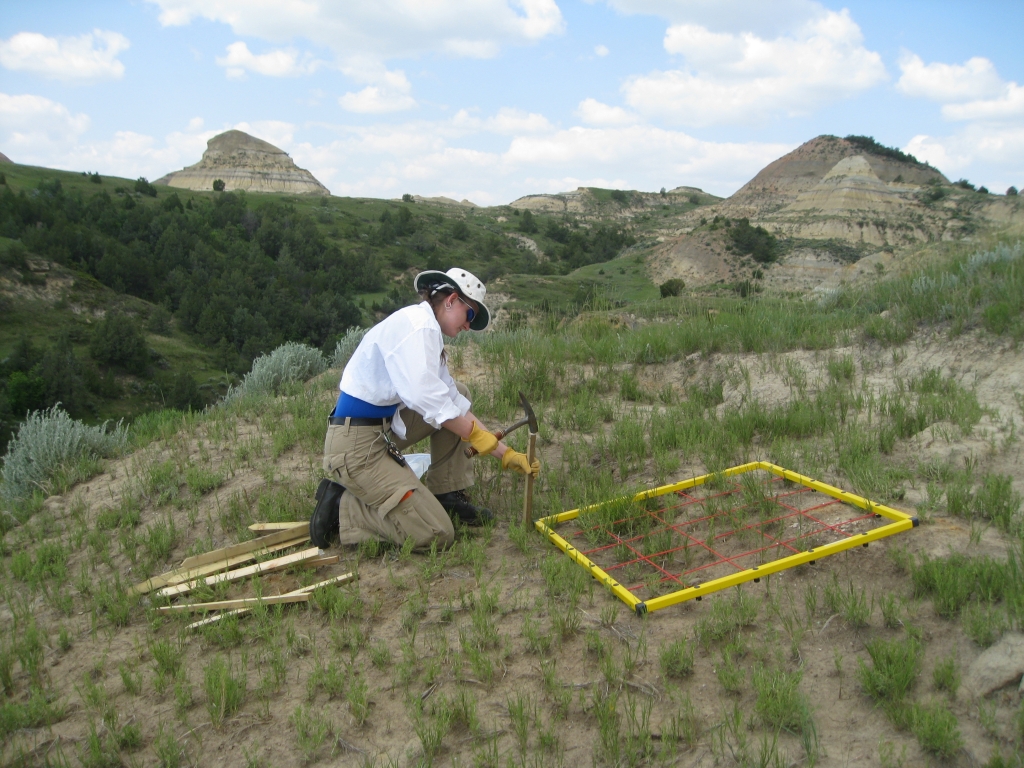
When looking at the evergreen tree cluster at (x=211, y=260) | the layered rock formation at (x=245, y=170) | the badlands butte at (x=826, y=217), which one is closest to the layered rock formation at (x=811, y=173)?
the badlands butte at (x=826, y=217)

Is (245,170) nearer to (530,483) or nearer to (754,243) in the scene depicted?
(754,243)

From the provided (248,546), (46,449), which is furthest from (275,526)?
(46,449)

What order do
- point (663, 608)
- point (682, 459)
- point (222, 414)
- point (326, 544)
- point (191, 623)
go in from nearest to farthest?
point (663, 608), point (191, 623), point (326, 544), point (682, 459), point (222, 414)

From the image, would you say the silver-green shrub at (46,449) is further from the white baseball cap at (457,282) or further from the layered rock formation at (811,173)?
the layered rock formation at (811,173)

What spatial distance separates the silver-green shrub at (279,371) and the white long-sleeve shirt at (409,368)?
421 centimetres

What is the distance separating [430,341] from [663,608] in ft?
6.41

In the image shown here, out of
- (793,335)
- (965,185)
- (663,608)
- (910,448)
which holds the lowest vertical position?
(663,608)

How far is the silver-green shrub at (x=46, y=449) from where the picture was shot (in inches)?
236

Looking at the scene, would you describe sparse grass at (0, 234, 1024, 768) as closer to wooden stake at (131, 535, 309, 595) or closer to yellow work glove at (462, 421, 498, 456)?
wooden stake at (131, 535, 309, 595)

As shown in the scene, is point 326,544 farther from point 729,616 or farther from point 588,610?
point 729,616

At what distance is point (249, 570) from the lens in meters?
4.02

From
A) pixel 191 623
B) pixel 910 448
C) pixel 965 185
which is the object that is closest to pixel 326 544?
pixel 191 623

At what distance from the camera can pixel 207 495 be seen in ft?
17.7

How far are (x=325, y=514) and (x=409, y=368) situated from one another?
3.94 feet
